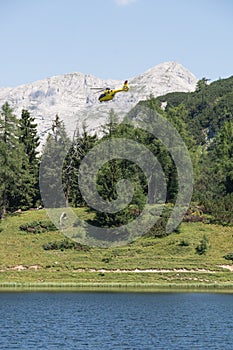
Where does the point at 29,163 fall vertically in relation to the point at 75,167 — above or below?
above

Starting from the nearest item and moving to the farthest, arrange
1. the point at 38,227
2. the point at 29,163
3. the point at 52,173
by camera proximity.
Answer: the point at 38,227, the point at 52,173, the point at 29,163

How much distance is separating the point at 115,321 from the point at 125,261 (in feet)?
83.9

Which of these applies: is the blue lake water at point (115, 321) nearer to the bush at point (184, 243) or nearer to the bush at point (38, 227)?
the bush at point (184, 243)

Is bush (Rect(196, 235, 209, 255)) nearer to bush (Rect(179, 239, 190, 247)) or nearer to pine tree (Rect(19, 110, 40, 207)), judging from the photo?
bush (Rect(179, 239, 190, 247))

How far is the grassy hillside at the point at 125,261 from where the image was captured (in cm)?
6368

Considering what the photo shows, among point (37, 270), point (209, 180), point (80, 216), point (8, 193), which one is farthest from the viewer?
point (209, 180)

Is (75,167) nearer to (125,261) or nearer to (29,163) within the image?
(29,163)

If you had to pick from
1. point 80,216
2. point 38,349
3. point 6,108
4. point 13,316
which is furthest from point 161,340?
point 6,108

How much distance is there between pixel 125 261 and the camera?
2662 inches

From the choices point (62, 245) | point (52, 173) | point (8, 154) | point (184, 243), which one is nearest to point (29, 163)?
point (52, 173)

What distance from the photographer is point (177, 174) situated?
86.1 m

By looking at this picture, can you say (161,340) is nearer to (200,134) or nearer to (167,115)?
(167,115)

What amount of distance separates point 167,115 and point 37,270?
33.9 m

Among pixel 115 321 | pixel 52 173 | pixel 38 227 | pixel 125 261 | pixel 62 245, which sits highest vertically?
pixel 52 173
